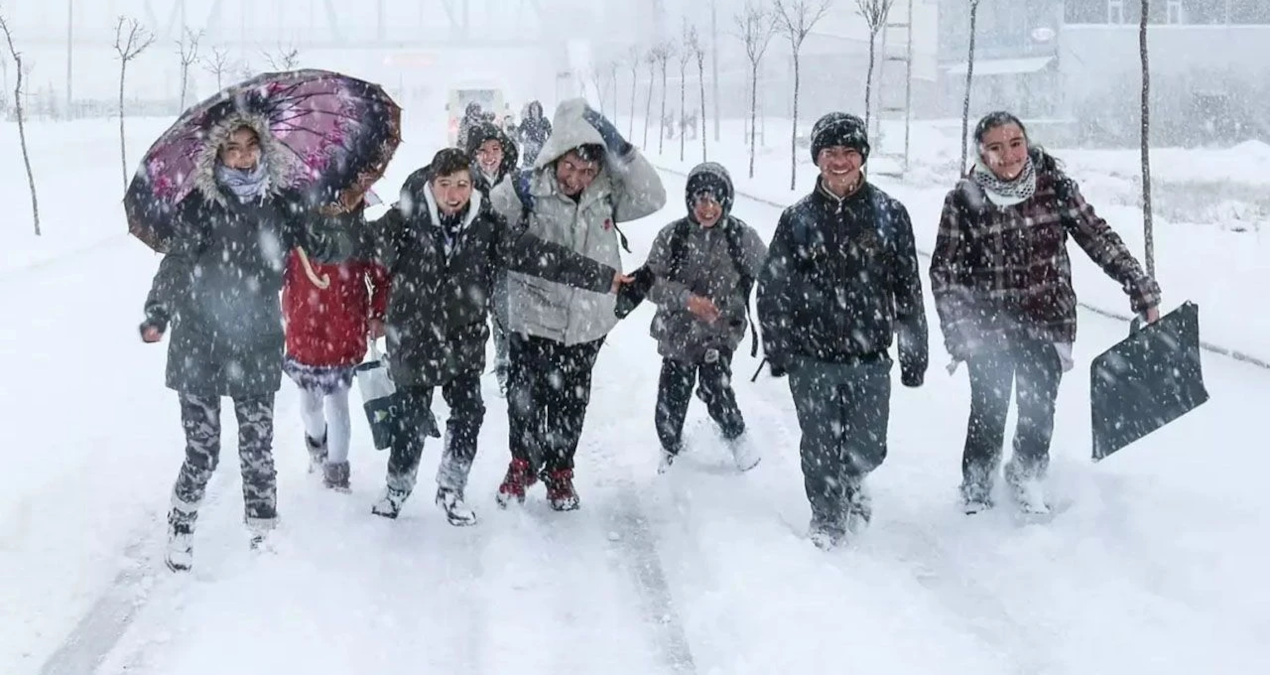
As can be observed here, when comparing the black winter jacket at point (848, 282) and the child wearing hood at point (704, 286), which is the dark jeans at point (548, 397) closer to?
the child wearing hood at point (704, 286)

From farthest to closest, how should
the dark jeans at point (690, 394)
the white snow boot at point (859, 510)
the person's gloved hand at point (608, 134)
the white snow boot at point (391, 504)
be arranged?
1. the dark jeans at point (690, 394)
2. the white snow boot at point (391, 504)
3. the person's gloved hand at point (608, 134)
4. the white snow boot at point (859, 510)

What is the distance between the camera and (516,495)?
17.2ft

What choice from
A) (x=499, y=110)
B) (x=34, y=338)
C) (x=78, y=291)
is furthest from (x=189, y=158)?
(x=499, y=110)

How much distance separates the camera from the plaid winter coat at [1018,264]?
4527 mm

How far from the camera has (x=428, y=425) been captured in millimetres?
4973

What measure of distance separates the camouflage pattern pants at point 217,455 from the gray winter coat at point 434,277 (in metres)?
0.61

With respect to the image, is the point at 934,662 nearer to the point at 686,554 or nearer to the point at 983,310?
the point at 686,554

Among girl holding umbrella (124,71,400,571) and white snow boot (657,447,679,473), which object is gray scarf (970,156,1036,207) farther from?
girl holding umbrella (124,71,400,571)

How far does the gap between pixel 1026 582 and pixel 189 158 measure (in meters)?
3.41

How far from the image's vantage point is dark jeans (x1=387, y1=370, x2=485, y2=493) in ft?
16.2

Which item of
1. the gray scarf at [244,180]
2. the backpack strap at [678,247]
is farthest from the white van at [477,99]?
the gray scarf at [244,180]

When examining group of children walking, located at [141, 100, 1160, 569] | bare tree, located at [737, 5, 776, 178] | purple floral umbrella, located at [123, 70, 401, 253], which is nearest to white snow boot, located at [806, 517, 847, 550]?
group of children walking, located at [141, 100, 1160, 569]

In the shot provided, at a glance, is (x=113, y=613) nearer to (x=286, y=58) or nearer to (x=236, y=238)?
(x=236, y=238)

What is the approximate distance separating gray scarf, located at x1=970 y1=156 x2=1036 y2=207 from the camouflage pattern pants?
9.51ft
